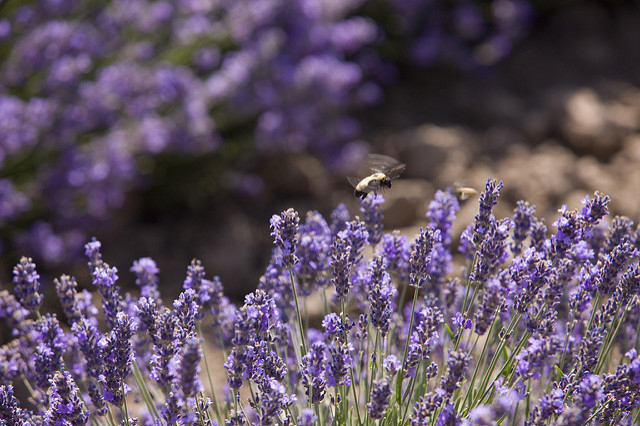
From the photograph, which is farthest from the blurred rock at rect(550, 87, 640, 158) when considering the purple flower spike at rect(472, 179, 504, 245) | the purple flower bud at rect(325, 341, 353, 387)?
the purple flower bud at rect(325, 341, 353, 387)

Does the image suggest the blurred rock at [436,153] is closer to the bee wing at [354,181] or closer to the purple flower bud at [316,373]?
the bee wing at [354,181]

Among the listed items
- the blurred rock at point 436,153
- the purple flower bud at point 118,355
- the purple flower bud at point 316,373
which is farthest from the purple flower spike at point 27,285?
the blurred rock at point 436,153

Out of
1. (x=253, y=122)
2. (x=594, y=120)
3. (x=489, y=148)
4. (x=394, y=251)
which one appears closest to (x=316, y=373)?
(x=394, y=251)

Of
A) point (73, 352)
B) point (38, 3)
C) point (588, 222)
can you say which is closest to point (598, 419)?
point (588, 222)

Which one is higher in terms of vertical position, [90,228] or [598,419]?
[90,228]

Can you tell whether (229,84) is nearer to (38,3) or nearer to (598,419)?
(38,3)

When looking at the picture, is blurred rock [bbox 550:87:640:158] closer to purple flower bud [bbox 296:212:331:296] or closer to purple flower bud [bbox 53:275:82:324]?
purple flower bud [bbox 296:212:331:296]
